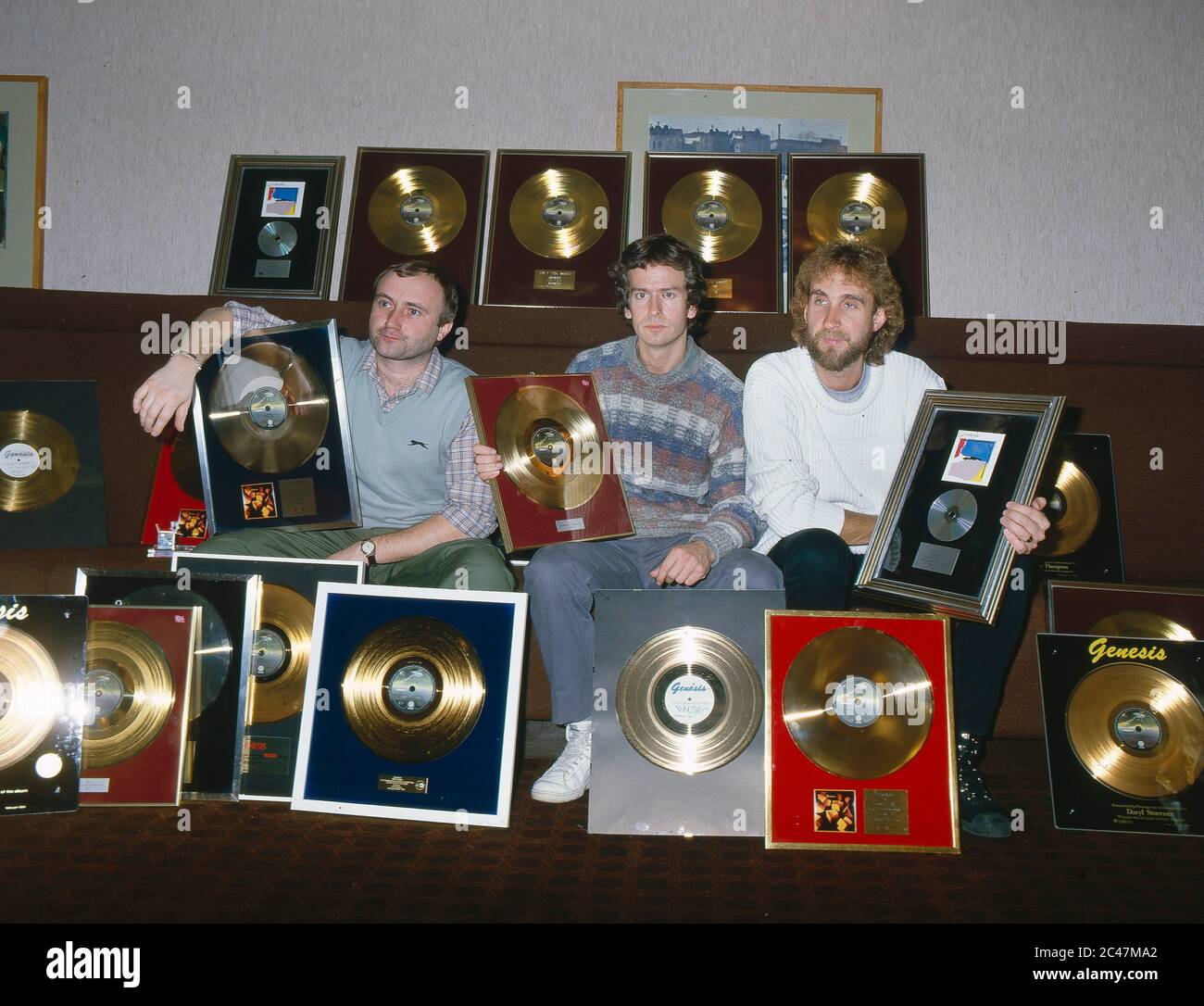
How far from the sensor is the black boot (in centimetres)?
201

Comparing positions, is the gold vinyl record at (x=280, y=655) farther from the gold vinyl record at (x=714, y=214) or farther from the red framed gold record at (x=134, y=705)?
the gold vinyl record at (x=714, y=214)

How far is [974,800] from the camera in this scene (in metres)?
2.06

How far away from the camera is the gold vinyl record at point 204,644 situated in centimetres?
206

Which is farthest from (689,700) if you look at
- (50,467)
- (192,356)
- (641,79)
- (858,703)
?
(641,79)

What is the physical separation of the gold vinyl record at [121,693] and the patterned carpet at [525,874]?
0.16 metres

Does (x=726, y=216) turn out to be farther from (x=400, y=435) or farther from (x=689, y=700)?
(x=689, y=700)

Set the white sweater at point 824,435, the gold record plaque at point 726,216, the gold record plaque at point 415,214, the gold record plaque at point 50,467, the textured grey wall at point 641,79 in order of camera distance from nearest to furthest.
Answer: the white sweater at point 824,435, the gold record plaque at point 50,467, the gold record plaque at point 726,216, the gold record plaque at point 415,214, the textured grey wall at point 641,79

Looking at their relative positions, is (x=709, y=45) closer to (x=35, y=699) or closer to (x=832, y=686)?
(x=832, y=686)

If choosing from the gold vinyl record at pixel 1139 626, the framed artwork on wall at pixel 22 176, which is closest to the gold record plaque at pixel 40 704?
the gold vinyl record at pixel 1139 626

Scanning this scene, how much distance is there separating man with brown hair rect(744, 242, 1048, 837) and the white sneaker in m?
0.59

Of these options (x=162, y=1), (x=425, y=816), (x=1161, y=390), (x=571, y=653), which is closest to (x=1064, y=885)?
(x=571, y=653)

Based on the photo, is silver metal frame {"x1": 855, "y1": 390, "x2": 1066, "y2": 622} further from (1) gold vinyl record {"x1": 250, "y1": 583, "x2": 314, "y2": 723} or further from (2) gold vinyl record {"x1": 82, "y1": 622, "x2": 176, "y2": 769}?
(2) gold vinyl record {"x1": 82, "y1": 622, "x2": 176, "y2": 769}

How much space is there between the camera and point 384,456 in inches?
96.5

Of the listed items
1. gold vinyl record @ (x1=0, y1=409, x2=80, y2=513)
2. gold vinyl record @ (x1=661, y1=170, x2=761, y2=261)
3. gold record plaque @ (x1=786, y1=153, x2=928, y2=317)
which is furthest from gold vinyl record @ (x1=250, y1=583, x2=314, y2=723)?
gold record plaque @ (x1=786, y1=153, x2=928, y2=317)
